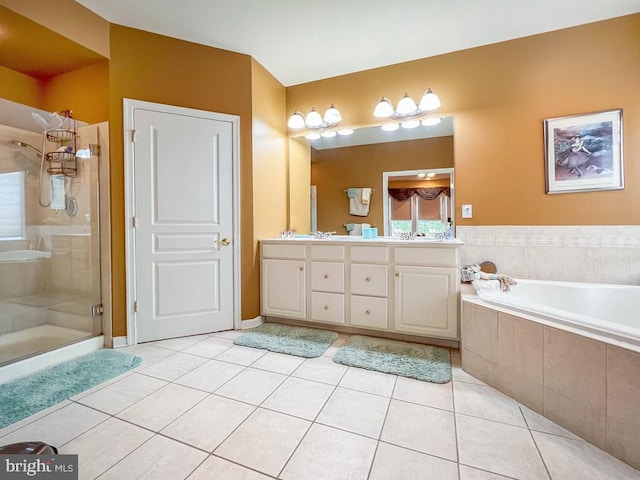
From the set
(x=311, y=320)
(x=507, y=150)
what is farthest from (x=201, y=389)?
(x=507, y=150)

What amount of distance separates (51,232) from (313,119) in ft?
8.58

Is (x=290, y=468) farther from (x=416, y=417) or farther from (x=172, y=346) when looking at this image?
(x=172, y=346)

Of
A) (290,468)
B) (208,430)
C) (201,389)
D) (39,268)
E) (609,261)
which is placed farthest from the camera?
(39,268)

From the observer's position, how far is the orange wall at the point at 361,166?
2.69 metres

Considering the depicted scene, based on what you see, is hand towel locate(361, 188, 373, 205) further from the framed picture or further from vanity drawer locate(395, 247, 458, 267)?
the framed picture

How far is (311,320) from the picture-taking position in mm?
2609

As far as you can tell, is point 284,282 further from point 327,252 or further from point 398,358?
point 398,358

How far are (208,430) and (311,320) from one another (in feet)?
4.46

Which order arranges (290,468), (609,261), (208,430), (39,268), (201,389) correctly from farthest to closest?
(39,268) → (609,261) → (201,389) → (208,430) → (290,468)

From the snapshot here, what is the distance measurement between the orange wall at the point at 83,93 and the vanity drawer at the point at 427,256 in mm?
2617

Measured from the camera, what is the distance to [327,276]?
2535mm

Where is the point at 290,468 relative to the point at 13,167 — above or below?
below

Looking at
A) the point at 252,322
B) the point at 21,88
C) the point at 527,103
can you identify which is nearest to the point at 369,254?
the point at 252,322
